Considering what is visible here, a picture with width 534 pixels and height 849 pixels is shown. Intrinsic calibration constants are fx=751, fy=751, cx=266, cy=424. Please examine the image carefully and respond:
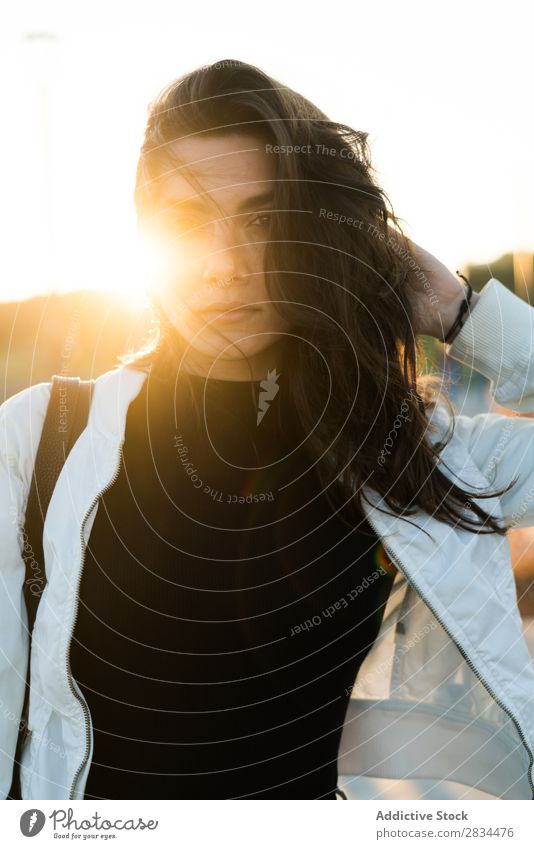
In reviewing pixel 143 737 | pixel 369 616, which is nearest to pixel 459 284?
pixel 369 616

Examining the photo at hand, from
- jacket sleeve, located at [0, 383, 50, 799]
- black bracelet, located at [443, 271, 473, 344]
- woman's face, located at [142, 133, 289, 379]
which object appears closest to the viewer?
jacket sleeve, located at [0, 383, 50, 799]

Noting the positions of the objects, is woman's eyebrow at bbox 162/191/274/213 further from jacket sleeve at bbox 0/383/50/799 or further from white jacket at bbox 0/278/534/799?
jacket sleeve at bbox 0/383/50/799

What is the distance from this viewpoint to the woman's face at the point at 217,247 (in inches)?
57.1

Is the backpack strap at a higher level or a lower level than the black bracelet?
lower

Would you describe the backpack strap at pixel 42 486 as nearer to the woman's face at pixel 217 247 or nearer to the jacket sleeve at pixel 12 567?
the jacket sleeve at pixel 12 567

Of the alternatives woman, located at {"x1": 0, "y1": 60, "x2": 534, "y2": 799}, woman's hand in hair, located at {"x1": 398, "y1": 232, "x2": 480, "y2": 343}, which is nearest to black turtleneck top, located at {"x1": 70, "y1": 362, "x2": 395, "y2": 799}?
woman, located at {"x1": 0, "y1": 60, "x2": 534, "y2": 799}

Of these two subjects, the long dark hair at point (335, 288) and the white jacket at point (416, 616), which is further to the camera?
the long dark hair at point (335, 288)

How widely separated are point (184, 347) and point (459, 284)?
59 cm

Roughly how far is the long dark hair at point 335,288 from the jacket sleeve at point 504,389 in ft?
0.13

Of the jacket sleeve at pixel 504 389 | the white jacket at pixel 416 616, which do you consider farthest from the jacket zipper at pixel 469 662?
the jacket sleeve at pixel 504 389

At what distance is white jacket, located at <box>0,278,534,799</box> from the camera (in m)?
1.32
